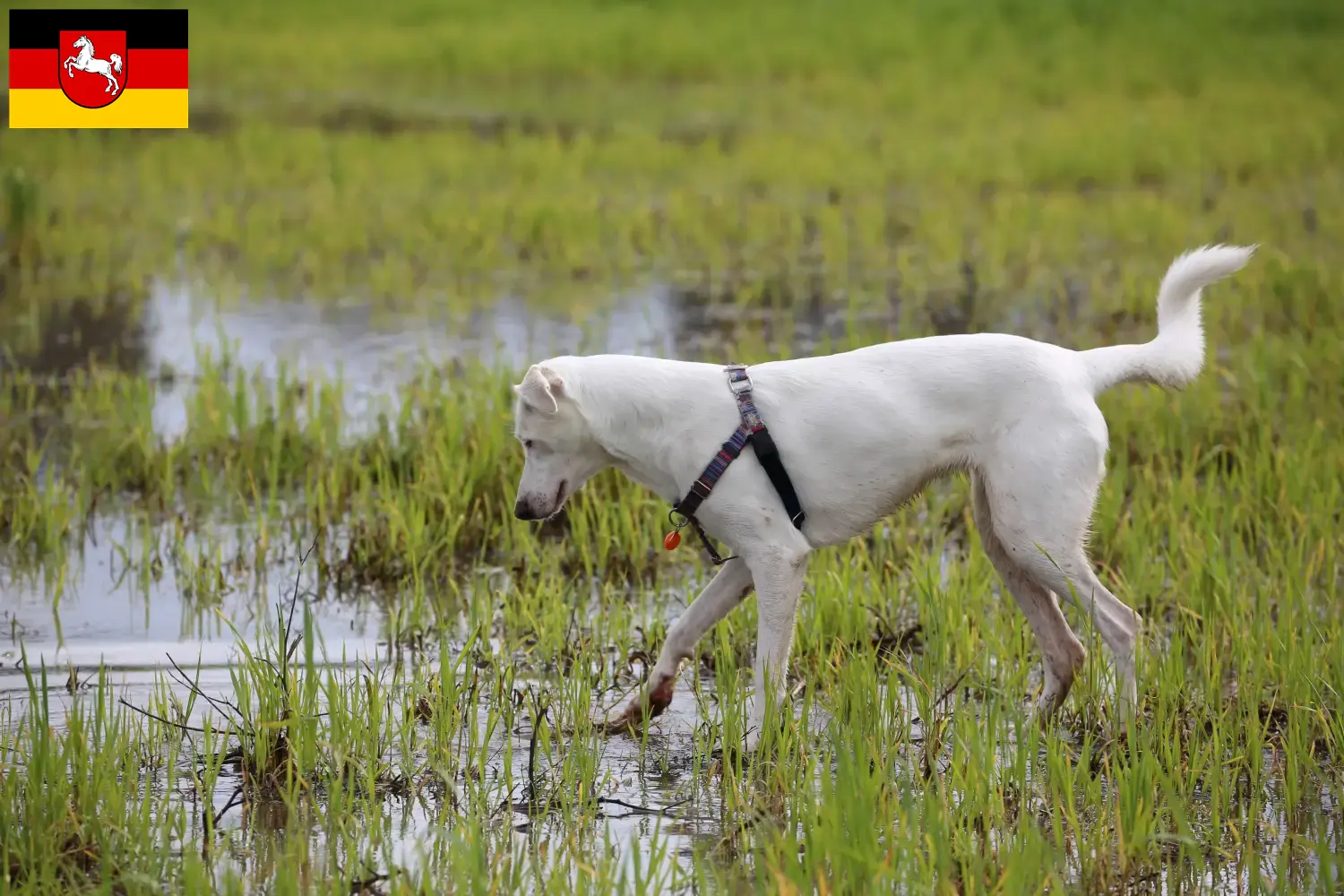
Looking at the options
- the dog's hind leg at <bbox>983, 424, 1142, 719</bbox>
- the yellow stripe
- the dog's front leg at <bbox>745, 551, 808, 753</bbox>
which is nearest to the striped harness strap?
the dog's front leg at <bbox>745, 551, 808, 753</bbox>

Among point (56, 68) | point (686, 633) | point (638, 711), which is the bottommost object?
point (638, 711)

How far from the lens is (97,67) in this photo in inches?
507

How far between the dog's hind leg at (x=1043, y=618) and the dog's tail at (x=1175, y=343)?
52 cm

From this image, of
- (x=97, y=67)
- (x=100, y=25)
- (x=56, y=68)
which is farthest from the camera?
(x=100, y=25)

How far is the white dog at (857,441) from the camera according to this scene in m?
4.83

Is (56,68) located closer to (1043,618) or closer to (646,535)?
(646,535)

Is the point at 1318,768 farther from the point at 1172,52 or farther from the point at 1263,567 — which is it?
the point at 1172,52

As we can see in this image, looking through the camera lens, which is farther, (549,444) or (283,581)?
(283,581)

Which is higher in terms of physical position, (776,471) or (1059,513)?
(776,471)

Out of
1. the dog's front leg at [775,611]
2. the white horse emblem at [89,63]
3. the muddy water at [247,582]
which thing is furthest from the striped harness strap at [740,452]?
the white horse emblem at [89,63]

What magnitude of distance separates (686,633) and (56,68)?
11.3m

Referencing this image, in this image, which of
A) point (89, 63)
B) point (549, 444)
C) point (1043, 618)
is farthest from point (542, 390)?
point (89, 63)

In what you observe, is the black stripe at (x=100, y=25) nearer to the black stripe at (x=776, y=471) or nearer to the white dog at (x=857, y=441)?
the white dog at (x=857, y=441)

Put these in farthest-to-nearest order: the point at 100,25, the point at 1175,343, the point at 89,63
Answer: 1. the point at 100,25
2. the point at 89,63
3. the point at 1175,343
